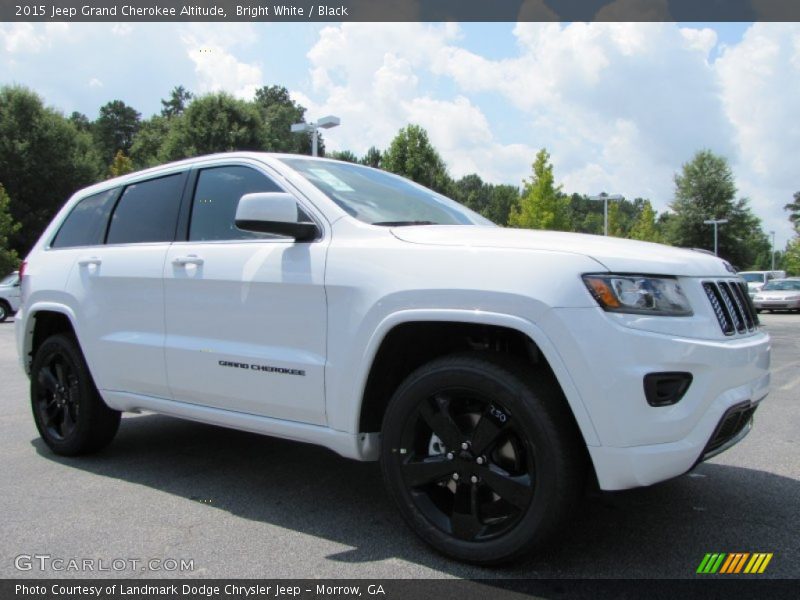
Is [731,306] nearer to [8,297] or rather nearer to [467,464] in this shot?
[467,464]

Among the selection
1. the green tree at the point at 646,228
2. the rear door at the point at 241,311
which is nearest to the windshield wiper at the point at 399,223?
the rear door at the point at 241,311

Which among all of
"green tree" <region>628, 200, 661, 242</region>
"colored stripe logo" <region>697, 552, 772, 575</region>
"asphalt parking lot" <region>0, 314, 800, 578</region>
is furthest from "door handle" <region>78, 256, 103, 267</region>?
"green tree" <region>628, 200, 661, 242</region>

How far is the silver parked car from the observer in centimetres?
2508

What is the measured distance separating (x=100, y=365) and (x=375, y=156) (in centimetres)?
4789

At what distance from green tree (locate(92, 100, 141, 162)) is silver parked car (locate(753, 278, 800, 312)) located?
6469cm

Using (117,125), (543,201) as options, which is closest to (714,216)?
(543,201)

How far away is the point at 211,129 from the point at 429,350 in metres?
35.4

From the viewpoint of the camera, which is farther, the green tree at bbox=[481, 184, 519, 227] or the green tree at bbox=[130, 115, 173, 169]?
the green tree at bbox=[481, 184, 519, 227]

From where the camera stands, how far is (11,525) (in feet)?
10.8

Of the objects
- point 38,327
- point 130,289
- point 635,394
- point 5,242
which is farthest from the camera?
point 5,242

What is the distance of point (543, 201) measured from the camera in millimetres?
35812

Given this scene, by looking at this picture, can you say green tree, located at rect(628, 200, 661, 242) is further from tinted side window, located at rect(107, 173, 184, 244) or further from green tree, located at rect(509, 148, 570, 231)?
tinted side window, located at rect(107, 173, 184, 244)

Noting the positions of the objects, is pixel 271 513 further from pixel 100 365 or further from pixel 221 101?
pixel 221 101

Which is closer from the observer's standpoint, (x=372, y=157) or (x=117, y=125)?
(x=372, y=157)
